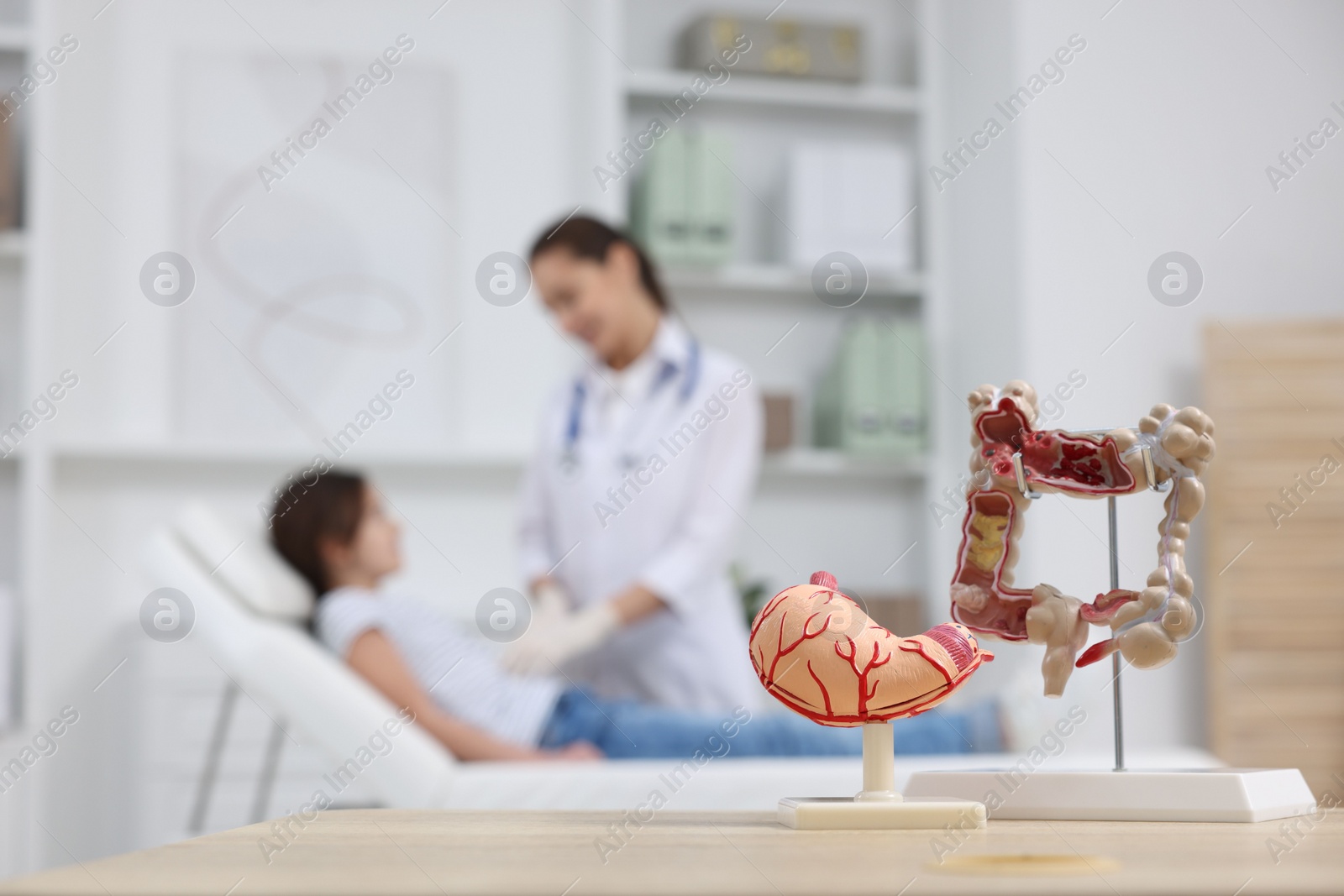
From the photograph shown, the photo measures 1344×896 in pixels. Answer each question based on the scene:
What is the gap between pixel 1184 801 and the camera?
0.76 metres

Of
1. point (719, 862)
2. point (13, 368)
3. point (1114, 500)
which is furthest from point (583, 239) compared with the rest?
point (719, 862)

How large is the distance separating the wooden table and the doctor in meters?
1.59

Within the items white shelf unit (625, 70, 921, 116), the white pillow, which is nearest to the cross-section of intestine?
the white pillow

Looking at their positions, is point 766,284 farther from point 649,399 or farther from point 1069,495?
point 1069,495

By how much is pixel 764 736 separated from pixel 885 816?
4.38ft

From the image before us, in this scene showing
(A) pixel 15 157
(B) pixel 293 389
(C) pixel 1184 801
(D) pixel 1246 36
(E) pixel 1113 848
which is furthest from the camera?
(D) pixel 1246 36

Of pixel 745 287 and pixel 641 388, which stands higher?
pixel 745 287

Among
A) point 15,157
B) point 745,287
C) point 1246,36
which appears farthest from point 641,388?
point 1246,36

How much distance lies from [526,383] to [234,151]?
932 mm

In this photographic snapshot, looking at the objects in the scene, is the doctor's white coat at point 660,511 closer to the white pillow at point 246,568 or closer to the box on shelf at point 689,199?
the white pillow at point 246,568

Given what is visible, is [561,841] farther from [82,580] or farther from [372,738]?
[82,580]

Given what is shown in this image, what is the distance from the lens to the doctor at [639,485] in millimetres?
2369

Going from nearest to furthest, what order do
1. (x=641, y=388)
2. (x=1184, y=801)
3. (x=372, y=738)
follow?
1. (x=1184, y=801)
2. (x=372, y=738)
3. (x=641, y=388)

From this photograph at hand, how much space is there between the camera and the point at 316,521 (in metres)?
2.29
